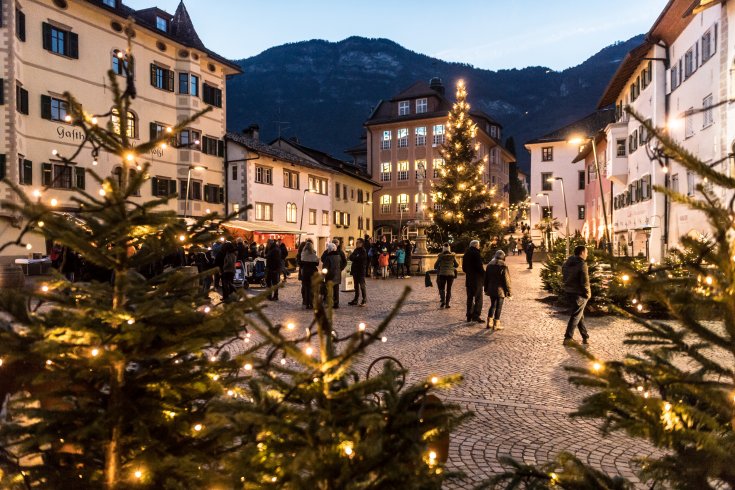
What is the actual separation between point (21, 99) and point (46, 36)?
399 cm

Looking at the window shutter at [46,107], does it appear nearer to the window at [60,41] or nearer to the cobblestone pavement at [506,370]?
the window at [60,41]

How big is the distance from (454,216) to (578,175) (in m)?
32.3

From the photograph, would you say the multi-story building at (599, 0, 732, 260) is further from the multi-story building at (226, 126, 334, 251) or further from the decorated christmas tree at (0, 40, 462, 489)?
the multi-story building at (226, 126, 334, 251)

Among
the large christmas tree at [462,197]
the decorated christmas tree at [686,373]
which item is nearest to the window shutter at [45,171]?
the large christmas tree at [462,197]

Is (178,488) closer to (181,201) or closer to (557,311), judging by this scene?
(557,311)

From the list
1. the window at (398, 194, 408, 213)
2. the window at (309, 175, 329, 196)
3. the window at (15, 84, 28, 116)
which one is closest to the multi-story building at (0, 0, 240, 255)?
the window at (15, 84, 28, 116)

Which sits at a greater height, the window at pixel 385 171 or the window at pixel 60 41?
the window at pixel 60 41

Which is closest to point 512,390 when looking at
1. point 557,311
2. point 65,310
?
point 65,310

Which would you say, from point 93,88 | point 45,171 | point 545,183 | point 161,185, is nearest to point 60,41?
point 93,88

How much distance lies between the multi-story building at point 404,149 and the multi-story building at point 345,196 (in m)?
4.13

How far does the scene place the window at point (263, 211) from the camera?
42188 millimetres

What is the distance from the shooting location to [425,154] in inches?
2501

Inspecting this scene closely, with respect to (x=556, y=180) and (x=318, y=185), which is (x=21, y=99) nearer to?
(x=318, y=185)

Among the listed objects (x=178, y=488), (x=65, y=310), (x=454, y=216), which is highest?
(x=454, y=216)
